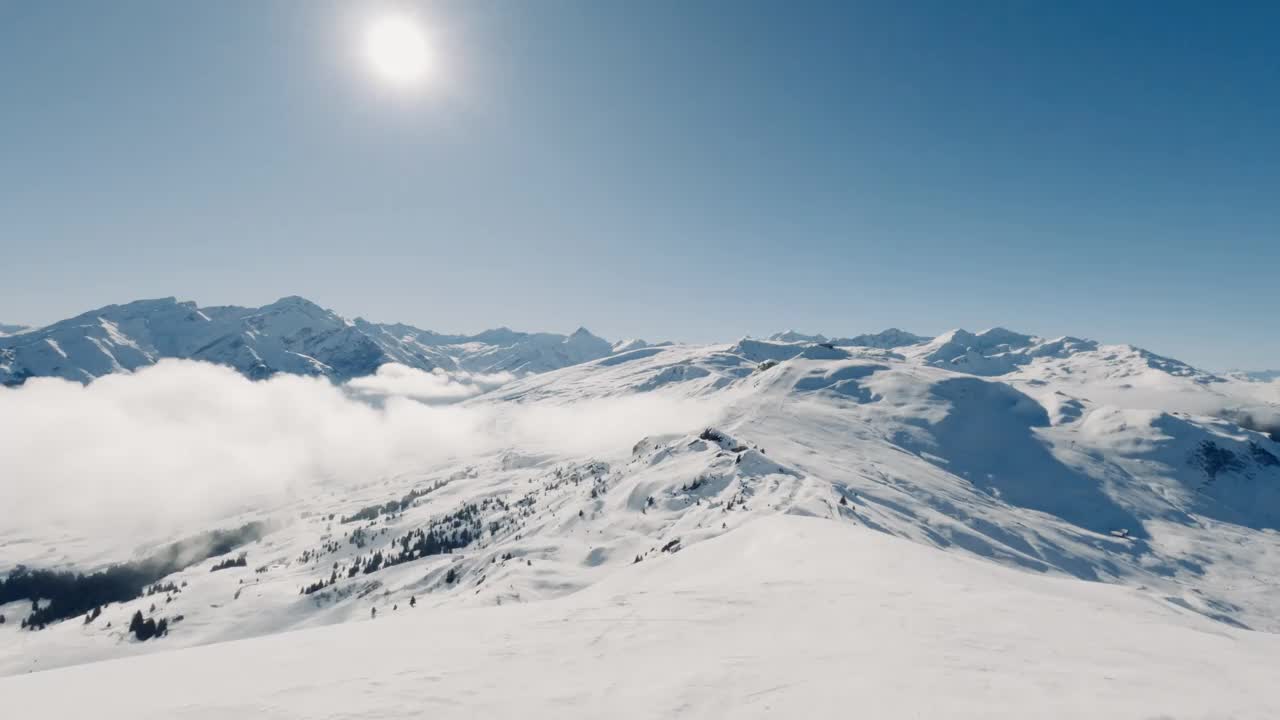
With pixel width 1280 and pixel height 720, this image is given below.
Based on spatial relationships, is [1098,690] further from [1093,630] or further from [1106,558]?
[1106,558]

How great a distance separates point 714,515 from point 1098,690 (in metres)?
90.8

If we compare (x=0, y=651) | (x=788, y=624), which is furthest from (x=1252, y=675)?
(x=0, y=651)

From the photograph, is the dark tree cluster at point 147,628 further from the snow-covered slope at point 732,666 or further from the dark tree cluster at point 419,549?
the snow-covered slope at point 732,666

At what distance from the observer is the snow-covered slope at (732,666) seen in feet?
44.4

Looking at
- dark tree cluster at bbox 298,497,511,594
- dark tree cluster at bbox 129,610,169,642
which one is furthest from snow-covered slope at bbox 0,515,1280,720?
dark tree cluster at bbox 129,610,169,642

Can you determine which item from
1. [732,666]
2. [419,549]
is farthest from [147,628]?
[732,666]

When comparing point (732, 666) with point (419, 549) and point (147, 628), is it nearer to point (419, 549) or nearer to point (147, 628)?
point (147, 628)

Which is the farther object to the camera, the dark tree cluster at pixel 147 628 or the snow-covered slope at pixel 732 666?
the dark tree cluster at pixel 147 628

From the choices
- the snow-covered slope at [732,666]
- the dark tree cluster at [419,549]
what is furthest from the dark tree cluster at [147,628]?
the snow-covered slope at [732,666]

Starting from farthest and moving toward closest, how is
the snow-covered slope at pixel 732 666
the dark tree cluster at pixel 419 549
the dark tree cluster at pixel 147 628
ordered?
the dark tree cluster at pixel 419 549
the dark tree cluster at pixel 147 628
the snow-covered slope at pixel 732 666

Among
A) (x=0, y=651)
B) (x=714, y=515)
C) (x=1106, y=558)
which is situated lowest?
(x=0, y=651)

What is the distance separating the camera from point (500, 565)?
376 feet

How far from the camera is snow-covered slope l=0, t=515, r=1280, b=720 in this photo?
13.5 meters

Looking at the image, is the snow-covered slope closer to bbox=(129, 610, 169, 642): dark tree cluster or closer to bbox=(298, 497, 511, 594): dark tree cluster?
bbox=(298, 497, 511, 594): dark tree cluster
